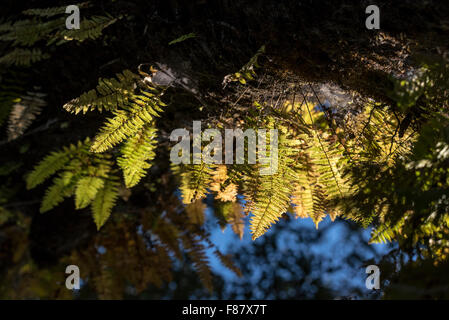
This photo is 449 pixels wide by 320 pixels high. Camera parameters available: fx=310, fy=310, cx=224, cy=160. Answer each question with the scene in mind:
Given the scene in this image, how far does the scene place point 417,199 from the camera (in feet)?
3.01

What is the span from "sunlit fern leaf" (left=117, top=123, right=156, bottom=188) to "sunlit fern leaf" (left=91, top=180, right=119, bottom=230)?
0.46m

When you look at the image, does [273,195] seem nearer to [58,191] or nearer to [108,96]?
[108,96]

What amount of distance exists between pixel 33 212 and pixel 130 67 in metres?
1.87

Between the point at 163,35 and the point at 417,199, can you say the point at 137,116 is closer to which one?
the point at 163,35

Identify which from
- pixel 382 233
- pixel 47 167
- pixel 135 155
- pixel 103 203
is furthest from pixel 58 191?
pixel 382 233

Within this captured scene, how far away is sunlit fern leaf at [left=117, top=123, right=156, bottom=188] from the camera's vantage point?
1.47 metres

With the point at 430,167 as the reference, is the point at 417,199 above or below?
below

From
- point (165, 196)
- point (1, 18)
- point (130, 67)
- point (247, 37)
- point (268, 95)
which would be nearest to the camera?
point (247, 37)

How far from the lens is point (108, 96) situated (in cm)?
136

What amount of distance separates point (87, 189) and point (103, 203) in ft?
0.42

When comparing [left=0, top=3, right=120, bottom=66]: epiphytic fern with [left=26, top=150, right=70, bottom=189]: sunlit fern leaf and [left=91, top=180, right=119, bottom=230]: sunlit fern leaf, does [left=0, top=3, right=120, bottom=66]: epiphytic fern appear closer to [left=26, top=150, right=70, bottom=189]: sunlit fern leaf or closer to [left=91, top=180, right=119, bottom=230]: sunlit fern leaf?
[left=26, top=150, right=70, bottom=189]: sunlit fern leaf

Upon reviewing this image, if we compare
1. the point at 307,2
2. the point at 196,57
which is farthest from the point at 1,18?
the point at 307,2

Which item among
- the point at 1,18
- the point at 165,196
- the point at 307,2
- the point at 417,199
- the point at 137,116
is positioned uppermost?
the point at 1,18

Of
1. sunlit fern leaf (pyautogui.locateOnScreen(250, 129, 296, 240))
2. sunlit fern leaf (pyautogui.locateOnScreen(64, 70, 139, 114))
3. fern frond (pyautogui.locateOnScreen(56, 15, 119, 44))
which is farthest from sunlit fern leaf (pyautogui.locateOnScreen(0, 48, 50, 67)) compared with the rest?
sunlit fern leaf (pyautogui.locateOnScreen(250, 129, 296, 240))
